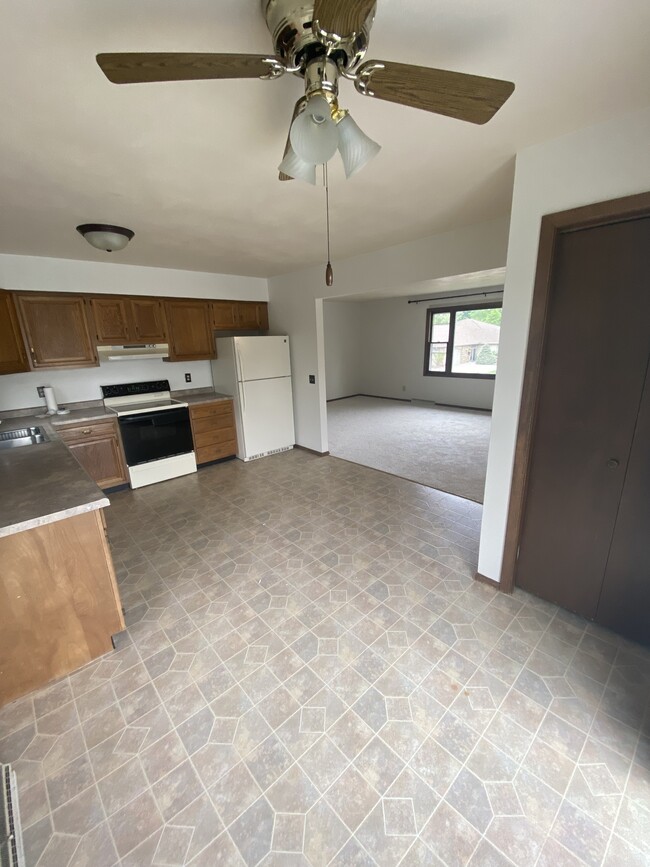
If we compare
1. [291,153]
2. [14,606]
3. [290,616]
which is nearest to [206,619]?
[290,616]

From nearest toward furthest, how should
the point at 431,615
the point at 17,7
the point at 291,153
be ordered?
the point at 17,7, the point at 291,153, the point at 431,615

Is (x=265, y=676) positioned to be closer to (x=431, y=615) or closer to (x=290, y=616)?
(x=290, y=616)

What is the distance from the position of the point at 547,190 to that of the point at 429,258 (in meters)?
1.45

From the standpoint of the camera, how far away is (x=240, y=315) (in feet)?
15.3

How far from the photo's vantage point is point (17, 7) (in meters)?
0.86

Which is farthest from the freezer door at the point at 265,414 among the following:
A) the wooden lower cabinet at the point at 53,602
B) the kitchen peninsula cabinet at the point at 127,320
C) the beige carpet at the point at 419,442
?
the wooden lower cabinet at the point at 53,602

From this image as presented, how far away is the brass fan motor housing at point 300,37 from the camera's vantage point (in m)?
0.81

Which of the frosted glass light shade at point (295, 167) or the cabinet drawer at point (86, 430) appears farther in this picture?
the cabinet drawer at point (86, 430)

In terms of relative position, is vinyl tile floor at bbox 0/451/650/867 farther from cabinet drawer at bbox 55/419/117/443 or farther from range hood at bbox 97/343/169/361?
range hood at bbox 97/343/169/361

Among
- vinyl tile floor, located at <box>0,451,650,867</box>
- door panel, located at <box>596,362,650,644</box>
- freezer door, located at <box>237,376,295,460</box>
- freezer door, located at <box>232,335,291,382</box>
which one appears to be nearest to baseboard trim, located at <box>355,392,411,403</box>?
freezer door, located at <box>237,376,295,460</box>

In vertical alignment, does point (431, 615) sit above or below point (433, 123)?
below

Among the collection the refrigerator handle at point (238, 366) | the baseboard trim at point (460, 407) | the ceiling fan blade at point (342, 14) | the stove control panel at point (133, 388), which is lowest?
the baseboard trim at point (460, 407)

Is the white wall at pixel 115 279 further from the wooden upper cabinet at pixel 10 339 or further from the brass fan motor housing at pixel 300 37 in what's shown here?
the brass fan motor housing at pixel 300 37

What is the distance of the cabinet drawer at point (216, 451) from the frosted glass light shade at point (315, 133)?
12.5ft
